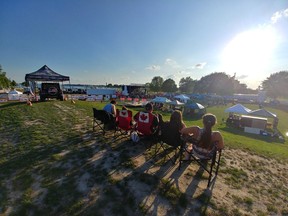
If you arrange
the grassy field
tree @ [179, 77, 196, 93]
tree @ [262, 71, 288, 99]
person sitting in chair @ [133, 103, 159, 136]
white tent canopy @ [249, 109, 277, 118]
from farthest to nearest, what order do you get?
tree @ [179, 77, 196, 93], tree @ [262, 71, 288, 99], white tent canopy @ [249, 109, 277, 118], person sitting in chair @ [133, 103, 159, 136], the grassy field

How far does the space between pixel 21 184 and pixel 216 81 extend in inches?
2981

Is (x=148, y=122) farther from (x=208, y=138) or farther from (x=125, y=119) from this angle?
(x=208, y=138)

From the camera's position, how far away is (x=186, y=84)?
332 feet

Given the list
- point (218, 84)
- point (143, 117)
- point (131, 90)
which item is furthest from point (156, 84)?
point (143, 117)

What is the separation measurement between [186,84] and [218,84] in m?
33.7

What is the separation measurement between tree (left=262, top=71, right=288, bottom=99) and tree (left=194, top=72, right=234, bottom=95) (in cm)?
1236

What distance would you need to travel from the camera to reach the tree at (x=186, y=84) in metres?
95.8

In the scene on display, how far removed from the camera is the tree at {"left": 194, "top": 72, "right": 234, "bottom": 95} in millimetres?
66875

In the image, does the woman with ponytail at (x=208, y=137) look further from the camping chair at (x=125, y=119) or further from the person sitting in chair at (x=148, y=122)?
the camping chair at (x=125, y=119)

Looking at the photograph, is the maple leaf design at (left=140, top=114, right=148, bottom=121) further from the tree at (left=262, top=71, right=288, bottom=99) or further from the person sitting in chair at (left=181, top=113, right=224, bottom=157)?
the tree at (left=262, top=71, right=288, bottom=99)

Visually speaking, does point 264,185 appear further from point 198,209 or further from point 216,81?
point 216,81

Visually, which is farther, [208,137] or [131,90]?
[131,90]

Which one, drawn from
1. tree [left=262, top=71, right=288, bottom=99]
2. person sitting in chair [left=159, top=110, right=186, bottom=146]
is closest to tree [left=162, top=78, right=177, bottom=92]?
tree [left=262, top=71, right=288, bottom=99]

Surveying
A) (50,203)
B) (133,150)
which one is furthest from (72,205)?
(133,150)
